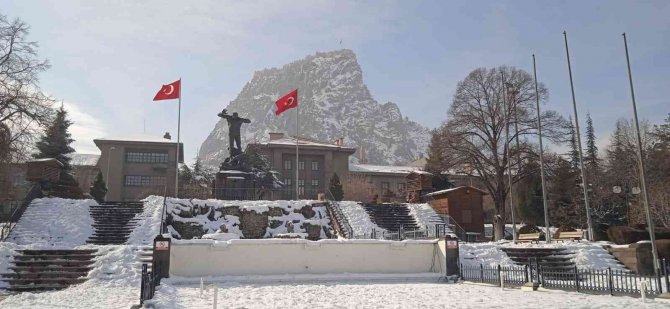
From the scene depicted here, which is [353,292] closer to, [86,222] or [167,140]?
[86,222]

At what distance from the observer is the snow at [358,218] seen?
105 feet

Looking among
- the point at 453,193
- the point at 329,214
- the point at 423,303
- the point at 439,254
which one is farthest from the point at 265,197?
the point at 423,303

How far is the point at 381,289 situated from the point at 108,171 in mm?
52281

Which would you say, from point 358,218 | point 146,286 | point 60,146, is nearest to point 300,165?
point 60,146

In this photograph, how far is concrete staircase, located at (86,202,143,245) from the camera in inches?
1092

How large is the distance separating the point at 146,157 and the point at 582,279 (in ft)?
181

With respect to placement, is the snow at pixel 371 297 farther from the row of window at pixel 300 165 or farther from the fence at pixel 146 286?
the row of window at pixel 300 165

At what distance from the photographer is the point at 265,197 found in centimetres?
4156

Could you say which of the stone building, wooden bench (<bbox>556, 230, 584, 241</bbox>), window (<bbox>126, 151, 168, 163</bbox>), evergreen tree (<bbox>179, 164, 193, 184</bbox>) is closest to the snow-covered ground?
wooden bench (<bbox>556, 230, 584, 241</bbox>)

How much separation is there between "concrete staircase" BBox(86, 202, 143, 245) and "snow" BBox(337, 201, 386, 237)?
13014mm

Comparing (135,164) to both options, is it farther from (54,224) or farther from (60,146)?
(54,224)

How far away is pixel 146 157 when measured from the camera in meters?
63.2

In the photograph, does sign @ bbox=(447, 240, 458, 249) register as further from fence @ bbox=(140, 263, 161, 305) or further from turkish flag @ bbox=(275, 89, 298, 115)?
turkish flag @ bbox=(275, 89, 298, 115)

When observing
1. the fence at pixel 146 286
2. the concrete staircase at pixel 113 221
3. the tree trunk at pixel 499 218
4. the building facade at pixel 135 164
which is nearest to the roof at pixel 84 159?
the building facade at pixel 135 164
